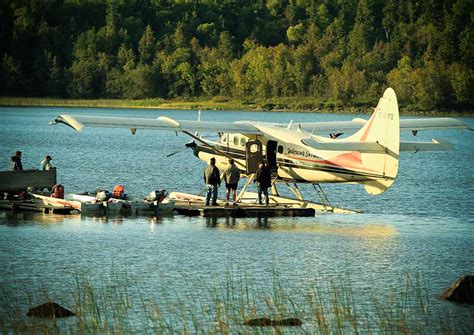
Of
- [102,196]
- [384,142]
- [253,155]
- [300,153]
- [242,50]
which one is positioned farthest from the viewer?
[242,50]

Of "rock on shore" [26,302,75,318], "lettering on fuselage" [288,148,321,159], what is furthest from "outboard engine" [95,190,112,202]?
"rock on shore" [26,302,75,318]

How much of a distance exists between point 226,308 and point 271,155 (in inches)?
463

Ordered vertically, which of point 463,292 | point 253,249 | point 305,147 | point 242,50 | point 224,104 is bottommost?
point 253,249

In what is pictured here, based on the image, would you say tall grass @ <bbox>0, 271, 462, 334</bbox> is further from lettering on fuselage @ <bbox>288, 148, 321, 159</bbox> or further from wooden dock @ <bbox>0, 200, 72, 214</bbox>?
wooden dock @ <bbox>0, 200, 72, 214</bbox>

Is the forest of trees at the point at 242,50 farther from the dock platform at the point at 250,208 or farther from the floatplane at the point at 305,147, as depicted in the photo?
the floatplane at the point at 305,147

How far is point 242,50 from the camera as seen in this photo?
516 ft

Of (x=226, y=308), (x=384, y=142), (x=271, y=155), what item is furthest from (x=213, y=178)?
(x=226, y=308)

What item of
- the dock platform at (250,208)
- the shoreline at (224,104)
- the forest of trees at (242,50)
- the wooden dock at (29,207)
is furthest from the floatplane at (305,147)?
the shoreline at (224,104)

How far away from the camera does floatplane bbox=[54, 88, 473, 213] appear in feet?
88.7

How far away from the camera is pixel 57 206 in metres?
28.0

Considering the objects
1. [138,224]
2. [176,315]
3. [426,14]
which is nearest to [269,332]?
[176,315]

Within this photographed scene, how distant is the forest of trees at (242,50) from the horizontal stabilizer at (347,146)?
89388mm

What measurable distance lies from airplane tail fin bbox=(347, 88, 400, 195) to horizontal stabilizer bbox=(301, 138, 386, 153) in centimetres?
7

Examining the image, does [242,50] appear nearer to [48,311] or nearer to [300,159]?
[300,159]
